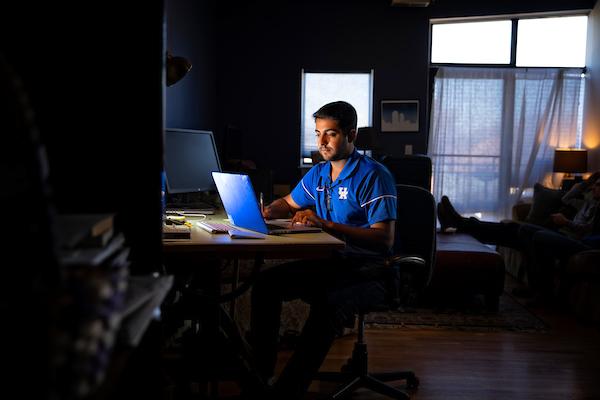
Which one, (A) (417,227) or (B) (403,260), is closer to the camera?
(B) (403,260)

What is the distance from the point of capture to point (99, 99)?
1.09 meters

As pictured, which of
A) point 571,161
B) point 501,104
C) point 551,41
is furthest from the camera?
point 551,41

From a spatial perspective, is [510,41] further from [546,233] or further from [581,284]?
[581,284]

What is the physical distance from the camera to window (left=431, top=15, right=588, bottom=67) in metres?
7.87

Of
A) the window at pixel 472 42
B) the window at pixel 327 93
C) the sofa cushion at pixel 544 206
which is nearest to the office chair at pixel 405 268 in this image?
the sofa cushion at pixel 544 206

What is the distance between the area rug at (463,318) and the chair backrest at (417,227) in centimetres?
141

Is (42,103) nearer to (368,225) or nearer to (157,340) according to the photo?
(157,340)

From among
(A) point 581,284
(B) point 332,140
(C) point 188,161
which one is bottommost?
(A) point 581,284

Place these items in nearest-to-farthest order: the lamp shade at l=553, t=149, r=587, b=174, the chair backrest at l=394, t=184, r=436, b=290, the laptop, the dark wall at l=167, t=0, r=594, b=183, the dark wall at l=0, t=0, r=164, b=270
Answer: the dark wall at l=0, t=0, r=164, b=270, the laptop, the chair backrest at l=394, t=184, r=436, b=290, the lamp shade at l=553, t=149, r=587, b=174, the dark wall at l=167, t=0, r=594, b=183

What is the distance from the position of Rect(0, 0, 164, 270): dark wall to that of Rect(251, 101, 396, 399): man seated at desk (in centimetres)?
136

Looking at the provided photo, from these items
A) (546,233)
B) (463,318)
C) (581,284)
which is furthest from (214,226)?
(546,233)

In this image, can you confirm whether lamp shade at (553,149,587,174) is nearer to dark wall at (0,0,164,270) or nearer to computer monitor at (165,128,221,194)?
computer monitor at (165,128,221,194)

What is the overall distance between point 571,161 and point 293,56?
3415 millimetres

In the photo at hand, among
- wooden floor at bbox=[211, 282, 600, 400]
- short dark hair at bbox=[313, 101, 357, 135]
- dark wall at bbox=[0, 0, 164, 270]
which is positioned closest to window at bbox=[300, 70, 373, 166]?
wooden floor at bbox=[211, 282, 600, 400]
